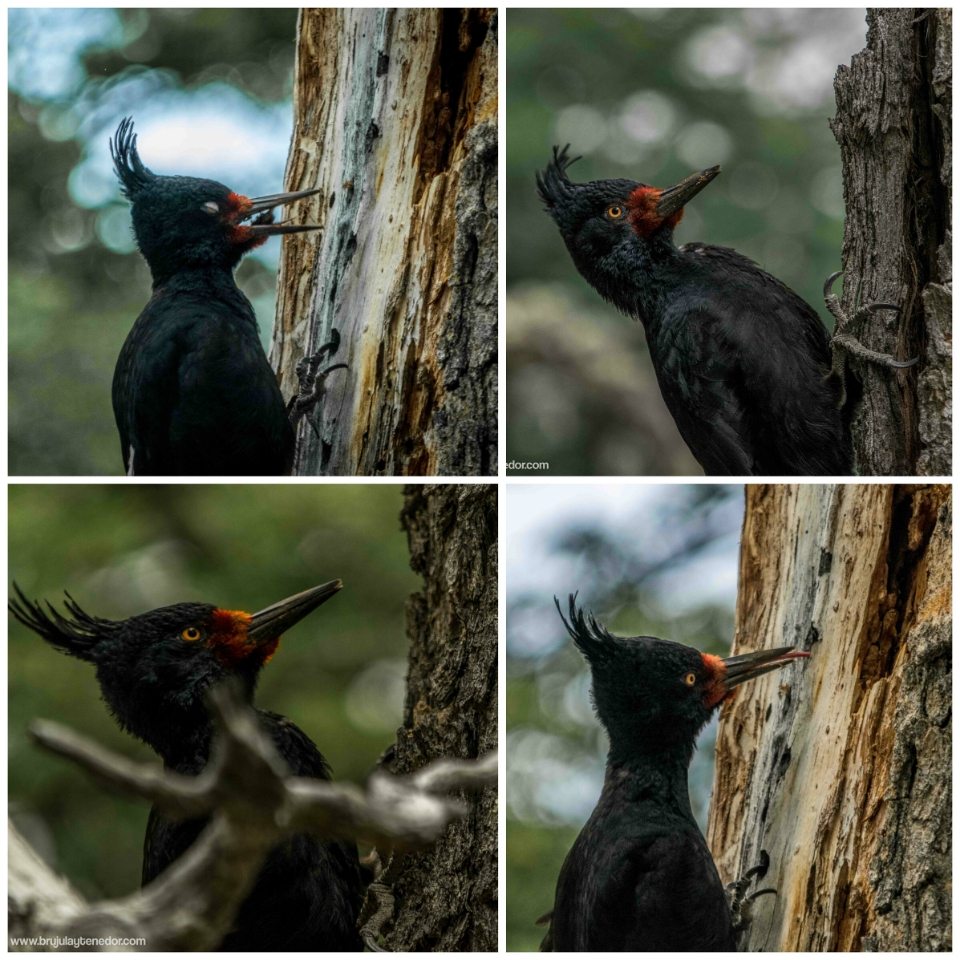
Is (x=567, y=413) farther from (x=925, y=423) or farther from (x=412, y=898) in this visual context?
(x=412, y=898)

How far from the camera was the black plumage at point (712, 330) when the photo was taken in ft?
8.83

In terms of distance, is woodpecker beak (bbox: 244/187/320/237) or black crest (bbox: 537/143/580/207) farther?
black crest (bbox: 537/143/580/207)

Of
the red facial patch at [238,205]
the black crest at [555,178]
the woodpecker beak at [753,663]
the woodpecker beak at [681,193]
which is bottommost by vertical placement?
the woodpecker beak at [753,663]

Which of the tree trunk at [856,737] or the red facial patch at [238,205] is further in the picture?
the red facial patch at [238,205]

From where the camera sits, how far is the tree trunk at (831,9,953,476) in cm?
264

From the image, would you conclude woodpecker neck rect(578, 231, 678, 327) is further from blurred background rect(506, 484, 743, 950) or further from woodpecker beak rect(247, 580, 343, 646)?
woodpecker beak rect(247, 580, 343, 646)

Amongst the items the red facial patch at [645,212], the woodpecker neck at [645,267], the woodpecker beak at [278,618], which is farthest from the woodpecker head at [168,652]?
the red facial patch at [645,212]

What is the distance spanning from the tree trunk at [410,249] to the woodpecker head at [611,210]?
34 cm

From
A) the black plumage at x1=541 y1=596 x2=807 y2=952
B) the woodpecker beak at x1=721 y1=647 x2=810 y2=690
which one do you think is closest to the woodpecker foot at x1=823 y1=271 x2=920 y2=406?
the woodpecker beak at x1=721 y1=647 x2=810 y2=690

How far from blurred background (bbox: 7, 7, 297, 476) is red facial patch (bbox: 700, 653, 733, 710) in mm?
1569

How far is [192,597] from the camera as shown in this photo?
4.44 metres

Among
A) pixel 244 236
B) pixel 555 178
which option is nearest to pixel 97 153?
pixel 244 236

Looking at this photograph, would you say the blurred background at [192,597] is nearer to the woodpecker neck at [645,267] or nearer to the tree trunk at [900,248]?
the woodpecker neck at [645,267]

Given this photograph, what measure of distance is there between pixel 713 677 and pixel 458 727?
633mm
